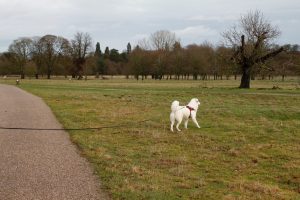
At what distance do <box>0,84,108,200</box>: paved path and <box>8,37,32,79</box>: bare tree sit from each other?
94.4 metres

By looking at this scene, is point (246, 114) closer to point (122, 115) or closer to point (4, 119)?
point (122, 115)

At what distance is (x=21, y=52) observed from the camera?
345 ft

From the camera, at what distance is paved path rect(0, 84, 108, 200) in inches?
278

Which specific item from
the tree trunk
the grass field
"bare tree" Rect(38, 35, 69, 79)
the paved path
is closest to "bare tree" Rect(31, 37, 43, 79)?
"bare tree" Rect(38, 35, 69, 79)

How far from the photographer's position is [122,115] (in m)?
19.6

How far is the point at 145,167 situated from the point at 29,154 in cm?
300

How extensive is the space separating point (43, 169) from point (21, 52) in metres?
102

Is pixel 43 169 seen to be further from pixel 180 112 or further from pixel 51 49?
pixel 51 49

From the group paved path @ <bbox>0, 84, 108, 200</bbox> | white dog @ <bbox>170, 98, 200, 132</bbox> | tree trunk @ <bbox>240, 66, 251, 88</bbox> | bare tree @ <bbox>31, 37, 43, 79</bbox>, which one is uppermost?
bare tree @ <bbox>31, 37, 43, 79</bbox>

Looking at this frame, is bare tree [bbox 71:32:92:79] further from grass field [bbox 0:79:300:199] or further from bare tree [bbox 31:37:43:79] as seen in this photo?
grass field [bbox 0:79:300:199]

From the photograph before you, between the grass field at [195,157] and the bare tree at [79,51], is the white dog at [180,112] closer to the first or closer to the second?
the grass field at [195,157]

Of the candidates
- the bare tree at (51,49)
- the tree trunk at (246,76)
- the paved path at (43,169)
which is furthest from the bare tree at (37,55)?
the paved path at (43,169)

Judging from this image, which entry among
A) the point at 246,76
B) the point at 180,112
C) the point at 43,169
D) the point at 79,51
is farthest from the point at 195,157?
the point at 79,51

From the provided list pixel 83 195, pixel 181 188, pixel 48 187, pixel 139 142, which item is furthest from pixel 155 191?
pixel 139 142
